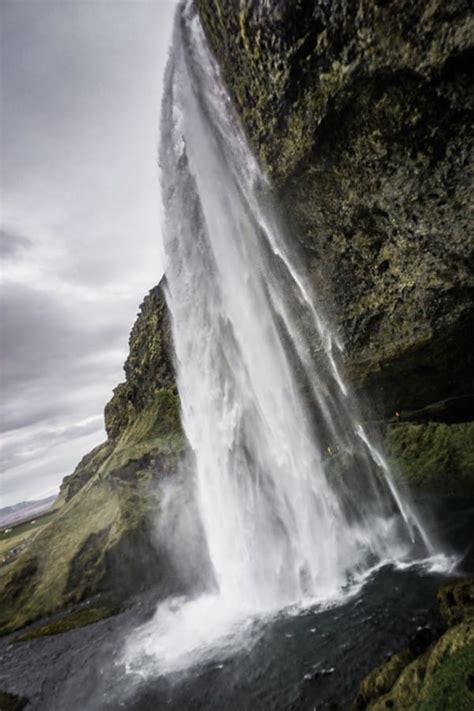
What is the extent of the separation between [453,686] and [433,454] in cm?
1981

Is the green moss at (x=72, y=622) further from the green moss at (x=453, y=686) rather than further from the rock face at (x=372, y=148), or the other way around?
the rock face at (x=372, y=148)

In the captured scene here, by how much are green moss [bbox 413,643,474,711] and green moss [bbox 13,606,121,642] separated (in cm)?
2025

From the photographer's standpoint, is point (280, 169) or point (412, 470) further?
point (412, 470)

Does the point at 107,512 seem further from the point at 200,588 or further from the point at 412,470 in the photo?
the point at 412,470

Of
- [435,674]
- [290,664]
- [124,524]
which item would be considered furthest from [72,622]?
[435,674]

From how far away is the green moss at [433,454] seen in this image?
23.1 metres

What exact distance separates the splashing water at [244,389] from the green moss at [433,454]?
143cm

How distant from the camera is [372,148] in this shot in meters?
14.0

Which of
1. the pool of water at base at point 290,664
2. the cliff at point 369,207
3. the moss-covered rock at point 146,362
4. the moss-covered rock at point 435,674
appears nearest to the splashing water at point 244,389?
the pool of water at base at point 290,664

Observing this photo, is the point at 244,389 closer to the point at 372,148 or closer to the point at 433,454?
the point at 372,148

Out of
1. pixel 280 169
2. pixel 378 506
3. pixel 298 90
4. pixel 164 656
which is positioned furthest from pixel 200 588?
pixel 298 90

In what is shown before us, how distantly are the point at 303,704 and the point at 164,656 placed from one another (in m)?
7.18

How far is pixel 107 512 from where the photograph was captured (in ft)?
105

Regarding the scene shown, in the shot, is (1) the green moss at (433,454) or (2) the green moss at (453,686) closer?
(2) the green moss at (453,686)
